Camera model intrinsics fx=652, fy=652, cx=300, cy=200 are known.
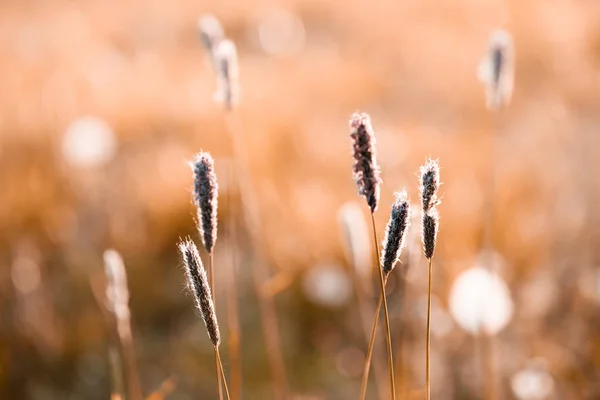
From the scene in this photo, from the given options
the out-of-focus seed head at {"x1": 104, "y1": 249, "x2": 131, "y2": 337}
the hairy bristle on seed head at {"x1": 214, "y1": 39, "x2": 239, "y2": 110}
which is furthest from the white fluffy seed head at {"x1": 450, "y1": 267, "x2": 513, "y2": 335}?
the out-of-focus seed head at {"x1": 104, "y1": 249, "x2": 131, "y2": 337}

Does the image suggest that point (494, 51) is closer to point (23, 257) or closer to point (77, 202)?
point (23, 257)

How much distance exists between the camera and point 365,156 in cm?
66

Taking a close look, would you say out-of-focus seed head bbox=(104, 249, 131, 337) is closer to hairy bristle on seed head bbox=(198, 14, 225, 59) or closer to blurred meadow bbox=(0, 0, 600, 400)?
blurred meadow bbox=(0, 0, 600, 400)

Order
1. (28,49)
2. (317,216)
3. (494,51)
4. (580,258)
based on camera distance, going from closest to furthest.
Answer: (494,51), (580,258), (317,216), (28,49)

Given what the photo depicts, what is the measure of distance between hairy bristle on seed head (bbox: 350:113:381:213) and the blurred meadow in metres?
0.37

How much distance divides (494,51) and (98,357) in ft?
4.74

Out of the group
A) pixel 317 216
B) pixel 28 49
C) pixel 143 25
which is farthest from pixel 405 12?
pixel 317 216

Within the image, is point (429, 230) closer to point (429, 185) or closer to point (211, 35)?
point (429, 185)

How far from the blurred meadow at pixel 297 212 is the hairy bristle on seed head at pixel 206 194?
1.35ft

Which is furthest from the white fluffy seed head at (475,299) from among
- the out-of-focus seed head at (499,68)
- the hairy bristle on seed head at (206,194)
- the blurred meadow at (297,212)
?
the hairy bristle on seed head at (206,194)

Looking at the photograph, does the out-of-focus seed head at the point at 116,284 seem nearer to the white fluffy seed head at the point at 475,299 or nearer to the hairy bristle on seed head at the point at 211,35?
the hairy bristle on seed head at the point at 211,35

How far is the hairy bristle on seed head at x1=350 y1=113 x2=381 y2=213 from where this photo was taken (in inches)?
26.0

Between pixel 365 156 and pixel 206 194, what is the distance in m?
0.17

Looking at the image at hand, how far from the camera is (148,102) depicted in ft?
13.3
